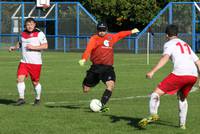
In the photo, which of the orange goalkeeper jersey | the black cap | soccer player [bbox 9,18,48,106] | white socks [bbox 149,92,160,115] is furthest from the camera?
soccer player [bbox 9,18,48,106]

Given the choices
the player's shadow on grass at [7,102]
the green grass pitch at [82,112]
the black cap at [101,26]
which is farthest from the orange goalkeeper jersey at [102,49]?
the player's shadow on grass at [7,102]

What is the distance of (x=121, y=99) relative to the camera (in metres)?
17.5

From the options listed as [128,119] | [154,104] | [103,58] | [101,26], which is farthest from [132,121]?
[101,26]

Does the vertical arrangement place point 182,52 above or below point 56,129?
above

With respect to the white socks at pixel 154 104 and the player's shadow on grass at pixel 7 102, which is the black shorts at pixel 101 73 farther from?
the white socks at pixel 154 104

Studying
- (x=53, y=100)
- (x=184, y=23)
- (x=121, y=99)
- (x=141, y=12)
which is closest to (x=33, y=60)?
(x=53, y=100)

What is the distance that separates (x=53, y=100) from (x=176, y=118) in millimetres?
5037

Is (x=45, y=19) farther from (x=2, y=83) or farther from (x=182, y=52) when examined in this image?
(x=182, y=52)

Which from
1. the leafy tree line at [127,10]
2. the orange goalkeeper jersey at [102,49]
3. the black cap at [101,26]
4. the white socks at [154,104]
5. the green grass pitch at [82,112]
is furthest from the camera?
the leafy tree line at [127,10]

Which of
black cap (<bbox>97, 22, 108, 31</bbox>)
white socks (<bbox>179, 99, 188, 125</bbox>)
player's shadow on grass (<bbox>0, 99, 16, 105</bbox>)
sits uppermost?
black cap (<bbox>97, 22, 108, 31</bbox>)

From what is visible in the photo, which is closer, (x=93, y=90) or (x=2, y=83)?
(x=93, y=90)

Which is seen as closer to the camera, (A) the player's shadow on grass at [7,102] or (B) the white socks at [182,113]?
(B) the white socks at [182,113]

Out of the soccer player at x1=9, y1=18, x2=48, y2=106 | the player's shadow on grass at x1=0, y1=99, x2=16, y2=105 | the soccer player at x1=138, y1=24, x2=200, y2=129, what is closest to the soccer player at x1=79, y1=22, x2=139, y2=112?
the soccer player at x1=9, y1=18, x2=48, y2=106

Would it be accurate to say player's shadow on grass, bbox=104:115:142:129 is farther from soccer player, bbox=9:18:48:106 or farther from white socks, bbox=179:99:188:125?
soccer player, bbox=9:18:48:106
